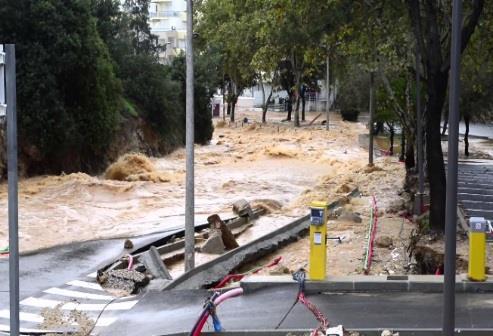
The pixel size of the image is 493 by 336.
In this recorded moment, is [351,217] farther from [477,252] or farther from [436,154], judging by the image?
[477,252]

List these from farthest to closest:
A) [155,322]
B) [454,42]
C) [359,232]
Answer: [359,232]
[155,322]
[454,42]

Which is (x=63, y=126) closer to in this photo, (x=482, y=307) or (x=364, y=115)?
(x=482, y=307)

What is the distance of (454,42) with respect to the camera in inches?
246

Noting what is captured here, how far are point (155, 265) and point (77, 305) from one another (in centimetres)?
304

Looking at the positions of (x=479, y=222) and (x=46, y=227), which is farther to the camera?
(x=46, y=227)

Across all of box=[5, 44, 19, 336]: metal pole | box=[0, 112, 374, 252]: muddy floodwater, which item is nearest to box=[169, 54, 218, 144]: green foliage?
box=[0, 112, 374, 252]: muddy floodwater

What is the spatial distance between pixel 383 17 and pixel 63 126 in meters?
17.8

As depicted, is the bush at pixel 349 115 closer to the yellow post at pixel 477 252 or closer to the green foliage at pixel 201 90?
the green foliage at pixel 201 90

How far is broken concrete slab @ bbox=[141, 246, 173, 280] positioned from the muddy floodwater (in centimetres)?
509

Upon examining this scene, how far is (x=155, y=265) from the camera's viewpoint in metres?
15.3

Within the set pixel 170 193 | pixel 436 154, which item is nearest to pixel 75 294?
pixel 436 154

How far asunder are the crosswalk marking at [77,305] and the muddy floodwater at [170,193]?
22.5 ft

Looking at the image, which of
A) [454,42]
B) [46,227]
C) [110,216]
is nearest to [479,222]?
[454,42]

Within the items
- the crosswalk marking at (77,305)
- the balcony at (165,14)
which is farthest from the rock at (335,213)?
the balcony at (165,14)
